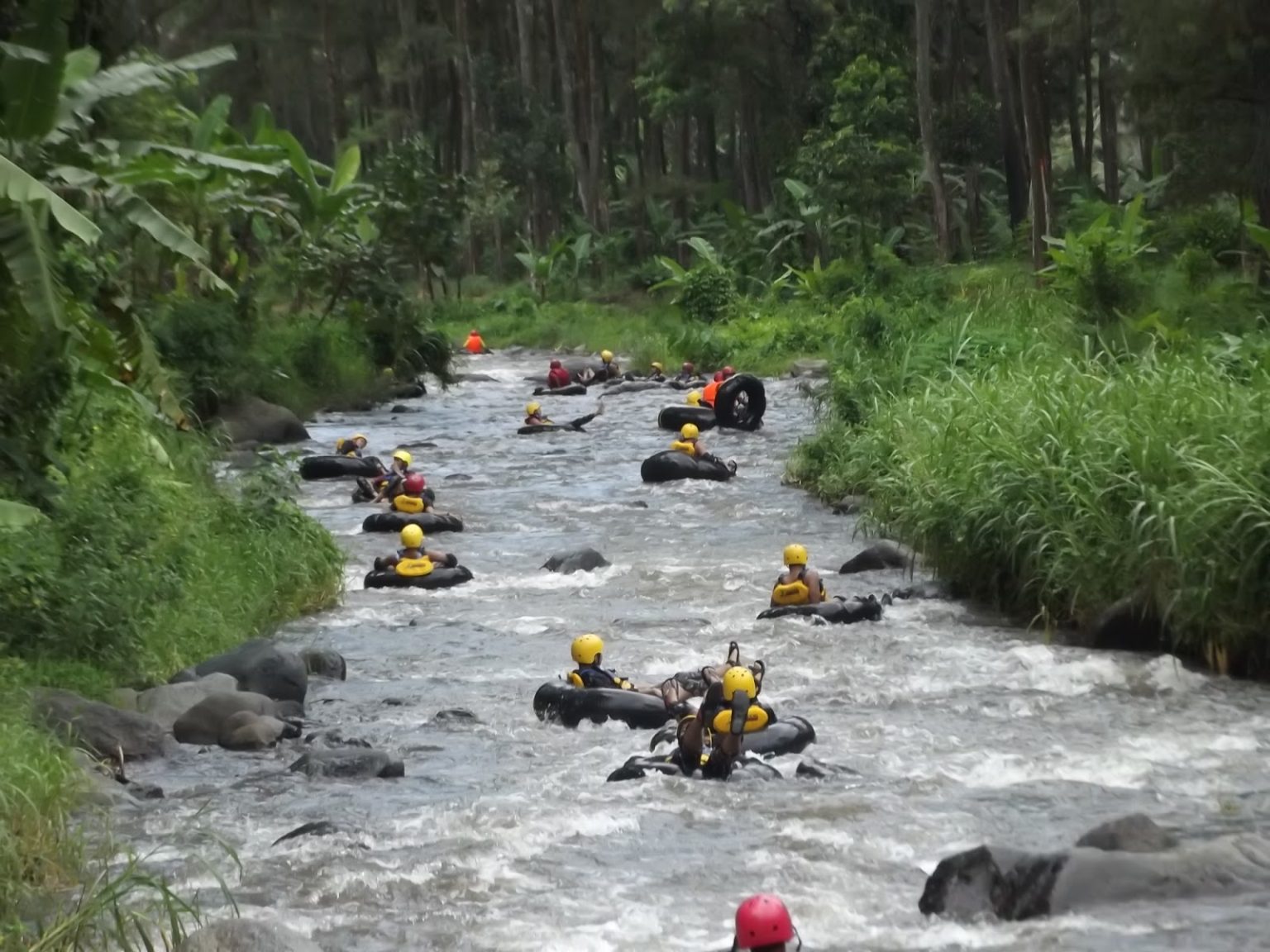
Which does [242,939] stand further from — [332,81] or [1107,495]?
[332,81]

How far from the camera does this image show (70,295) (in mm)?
10359

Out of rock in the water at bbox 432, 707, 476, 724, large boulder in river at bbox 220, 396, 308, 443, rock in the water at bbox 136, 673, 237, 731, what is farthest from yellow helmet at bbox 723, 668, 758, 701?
large boulder in river at bbox 220, 396, 308, 443

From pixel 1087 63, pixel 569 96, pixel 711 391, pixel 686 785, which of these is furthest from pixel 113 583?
pixel 569 96

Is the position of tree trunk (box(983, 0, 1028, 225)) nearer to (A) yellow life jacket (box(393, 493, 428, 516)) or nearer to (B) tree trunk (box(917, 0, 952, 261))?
(B) tree trunk (box(917, 0, 952, 261))

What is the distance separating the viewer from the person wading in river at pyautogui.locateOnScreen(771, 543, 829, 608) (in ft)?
39.9

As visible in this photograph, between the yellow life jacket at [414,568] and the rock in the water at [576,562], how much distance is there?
1095 mm

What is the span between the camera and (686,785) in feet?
27.2

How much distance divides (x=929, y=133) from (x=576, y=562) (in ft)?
70.9

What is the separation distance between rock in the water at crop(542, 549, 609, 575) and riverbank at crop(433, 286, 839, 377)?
880 centimetres

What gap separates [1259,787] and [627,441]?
629 inches

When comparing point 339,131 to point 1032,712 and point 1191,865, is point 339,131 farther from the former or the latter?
point 1191,865

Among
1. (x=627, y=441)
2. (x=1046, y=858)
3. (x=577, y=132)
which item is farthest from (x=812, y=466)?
(x=577, y=132)

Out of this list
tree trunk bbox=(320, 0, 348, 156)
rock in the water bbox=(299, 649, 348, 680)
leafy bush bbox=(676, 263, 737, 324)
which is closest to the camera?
rock in the water bbox=(299, 649, 348, 680)

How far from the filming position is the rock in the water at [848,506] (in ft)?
53.9
